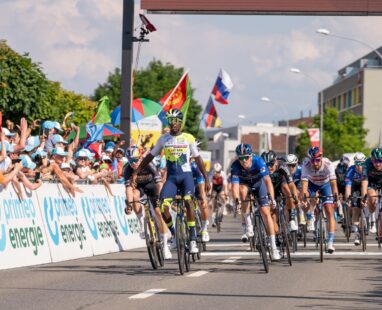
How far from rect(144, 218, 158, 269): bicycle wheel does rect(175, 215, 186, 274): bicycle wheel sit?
77 cm

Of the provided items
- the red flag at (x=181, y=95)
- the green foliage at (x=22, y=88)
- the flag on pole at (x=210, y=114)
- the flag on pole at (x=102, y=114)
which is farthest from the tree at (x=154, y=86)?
the flag on pole at (x=102, y=114)

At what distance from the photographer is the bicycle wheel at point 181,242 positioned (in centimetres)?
1552

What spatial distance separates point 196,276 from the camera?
15.2m

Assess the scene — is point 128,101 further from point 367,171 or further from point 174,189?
point 174,189

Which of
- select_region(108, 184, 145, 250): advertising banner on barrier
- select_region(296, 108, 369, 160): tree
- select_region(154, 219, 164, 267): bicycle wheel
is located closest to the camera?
select_region(154, 219, 164, 267): bicycle wheel

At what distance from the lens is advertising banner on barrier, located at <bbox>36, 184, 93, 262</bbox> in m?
18.4

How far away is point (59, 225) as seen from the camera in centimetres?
1884

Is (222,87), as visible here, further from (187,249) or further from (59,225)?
(187,249)

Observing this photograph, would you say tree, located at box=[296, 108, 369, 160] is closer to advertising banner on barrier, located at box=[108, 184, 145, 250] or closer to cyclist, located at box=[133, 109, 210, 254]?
advertising banner on barrier, located at box=[108, 184, 145, 250]

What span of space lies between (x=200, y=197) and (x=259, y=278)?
5181 mm

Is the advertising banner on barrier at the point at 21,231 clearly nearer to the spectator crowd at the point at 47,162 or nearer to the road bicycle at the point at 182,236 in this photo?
the spectator crowd at the point at 47,162

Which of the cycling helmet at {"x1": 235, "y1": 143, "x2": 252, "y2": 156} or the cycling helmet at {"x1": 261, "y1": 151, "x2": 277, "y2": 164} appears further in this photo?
the cycling helmet at {"x1": 261, "y1": 151, "x2": 277, "y2": 164}

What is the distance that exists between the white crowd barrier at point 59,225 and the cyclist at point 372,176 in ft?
15.8

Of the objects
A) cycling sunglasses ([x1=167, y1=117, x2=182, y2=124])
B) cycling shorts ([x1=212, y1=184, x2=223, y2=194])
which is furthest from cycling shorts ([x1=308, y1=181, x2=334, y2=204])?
cycling shorts ([x1=212, y1=184, x2=223, y2=194])
